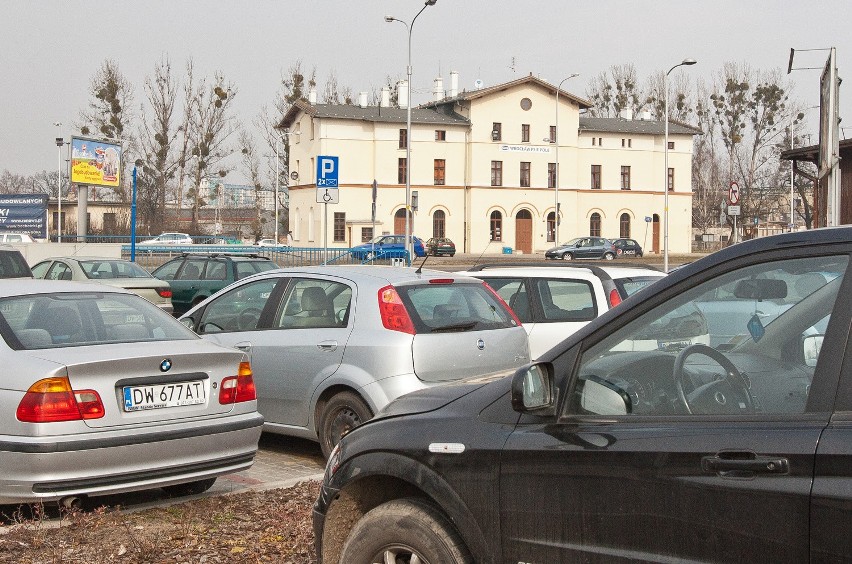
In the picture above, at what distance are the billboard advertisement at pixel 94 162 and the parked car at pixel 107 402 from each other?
146ft

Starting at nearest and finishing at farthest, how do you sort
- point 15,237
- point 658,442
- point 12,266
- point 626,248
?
point 658,442 < point 12,266 < point 15,237 < point 626,248

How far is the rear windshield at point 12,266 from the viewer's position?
54.3 feet

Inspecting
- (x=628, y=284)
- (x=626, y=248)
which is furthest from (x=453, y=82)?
(x=628, y=284)

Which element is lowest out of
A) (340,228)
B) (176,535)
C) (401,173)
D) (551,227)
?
(176,535)

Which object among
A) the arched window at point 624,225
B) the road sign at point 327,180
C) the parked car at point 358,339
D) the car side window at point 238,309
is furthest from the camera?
the arched window at point 624,225

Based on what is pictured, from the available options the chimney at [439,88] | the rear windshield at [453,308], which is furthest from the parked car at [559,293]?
the chimney at [439,88]

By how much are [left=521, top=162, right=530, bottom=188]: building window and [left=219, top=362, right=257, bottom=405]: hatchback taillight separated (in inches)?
2811

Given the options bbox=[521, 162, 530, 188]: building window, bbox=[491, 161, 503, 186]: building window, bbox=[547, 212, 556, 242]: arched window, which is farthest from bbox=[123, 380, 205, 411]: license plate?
bbox=[547, 212, 556, 242]: arched window

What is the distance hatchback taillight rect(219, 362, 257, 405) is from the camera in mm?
6938

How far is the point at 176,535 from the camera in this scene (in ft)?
19.7

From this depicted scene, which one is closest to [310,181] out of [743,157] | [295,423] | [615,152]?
[615,152]

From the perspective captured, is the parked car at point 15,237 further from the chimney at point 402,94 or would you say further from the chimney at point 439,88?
the chimney at point 402,94

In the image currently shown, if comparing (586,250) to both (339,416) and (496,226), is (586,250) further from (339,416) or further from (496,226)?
(339,416)

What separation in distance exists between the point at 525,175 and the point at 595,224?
7611mm
